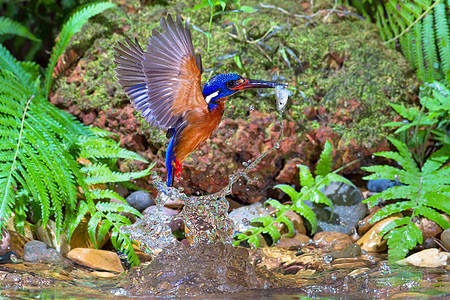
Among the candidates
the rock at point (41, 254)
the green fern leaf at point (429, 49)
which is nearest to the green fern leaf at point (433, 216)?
the green fern leaf at point (429, 49)

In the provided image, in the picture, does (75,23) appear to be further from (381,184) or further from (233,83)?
(381,184)

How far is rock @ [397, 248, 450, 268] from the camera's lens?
119 inches

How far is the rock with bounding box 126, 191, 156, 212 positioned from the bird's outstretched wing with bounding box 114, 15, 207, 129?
1.63 m

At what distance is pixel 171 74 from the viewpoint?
2105 mm

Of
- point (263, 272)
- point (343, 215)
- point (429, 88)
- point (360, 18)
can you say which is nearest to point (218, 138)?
point (343, 215)

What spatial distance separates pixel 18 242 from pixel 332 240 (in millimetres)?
2178

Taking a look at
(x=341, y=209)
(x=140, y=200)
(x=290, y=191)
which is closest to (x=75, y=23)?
(x=140, y=200)

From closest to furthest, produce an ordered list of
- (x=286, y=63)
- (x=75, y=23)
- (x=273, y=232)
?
(x=273, y=232) < (x=75, y=23) < (x=286, y=63)

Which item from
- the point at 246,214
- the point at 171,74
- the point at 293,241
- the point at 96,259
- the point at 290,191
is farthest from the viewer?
the point at 246,214

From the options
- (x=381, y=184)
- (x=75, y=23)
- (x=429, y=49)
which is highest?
(x=75, y=23)

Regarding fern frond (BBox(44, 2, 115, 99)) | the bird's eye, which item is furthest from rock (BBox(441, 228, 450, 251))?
fern frond (BBox(44, 2, 115, 99))

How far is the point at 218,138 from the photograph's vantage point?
12.6 ft

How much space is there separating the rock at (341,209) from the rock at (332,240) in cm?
20

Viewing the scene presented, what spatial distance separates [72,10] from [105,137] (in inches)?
70.8
